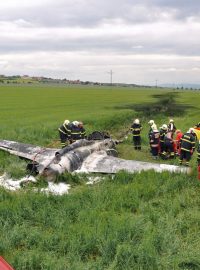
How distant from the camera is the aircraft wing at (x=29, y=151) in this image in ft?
56.2

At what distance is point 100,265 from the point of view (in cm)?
803

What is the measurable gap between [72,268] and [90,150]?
9967mm

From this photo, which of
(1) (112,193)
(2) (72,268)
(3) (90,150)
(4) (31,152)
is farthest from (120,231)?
(4) (31,152)

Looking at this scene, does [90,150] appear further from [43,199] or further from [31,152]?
[43,199]

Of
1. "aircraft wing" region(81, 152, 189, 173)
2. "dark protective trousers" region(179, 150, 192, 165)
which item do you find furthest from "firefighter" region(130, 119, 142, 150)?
"aircraft wing" region(81, 152, 189, 173)

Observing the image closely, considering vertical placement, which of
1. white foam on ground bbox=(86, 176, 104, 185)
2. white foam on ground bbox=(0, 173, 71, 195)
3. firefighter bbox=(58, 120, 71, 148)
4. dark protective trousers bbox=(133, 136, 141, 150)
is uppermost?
firefighter bbox=(58, 120, 71, 148)

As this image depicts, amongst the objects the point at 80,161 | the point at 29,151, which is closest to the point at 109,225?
the point at 80,161

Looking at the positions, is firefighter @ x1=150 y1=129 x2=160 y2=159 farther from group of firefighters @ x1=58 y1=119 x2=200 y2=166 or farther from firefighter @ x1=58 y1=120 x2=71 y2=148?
firefighter @ x1=58 y1=120 x2=71 y2=148

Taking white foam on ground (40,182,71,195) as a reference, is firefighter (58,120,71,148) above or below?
above

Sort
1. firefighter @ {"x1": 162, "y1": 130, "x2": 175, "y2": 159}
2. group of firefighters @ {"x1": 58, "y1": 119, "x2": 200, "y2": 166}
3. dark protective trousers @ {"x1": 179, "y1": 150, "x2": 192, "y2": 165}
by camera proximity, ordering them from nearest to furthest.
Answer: group of firefighters @ {"x1": 58, "y1": 119, "x2": 200, "y2": 166}
dark protective trousers @ {"x1": 179, "y1": 150, "x2": 192, "y2": 165}
firefighter @ {"x1": 162, "y1": 130, "x2": 175, "y2": 159}

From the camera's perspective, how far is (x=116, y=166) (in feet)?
51.8

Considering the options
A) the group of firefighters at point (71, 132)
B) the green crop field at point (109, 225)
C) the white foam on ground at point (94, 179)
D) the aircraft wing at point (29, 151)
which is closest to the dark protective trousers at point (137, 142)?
the group of firefighters at point (71, 132)

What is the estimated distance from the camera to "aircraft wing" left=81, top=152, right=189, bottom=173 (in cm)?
1485

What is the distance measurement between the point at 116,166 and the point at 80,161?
61.5 inches
